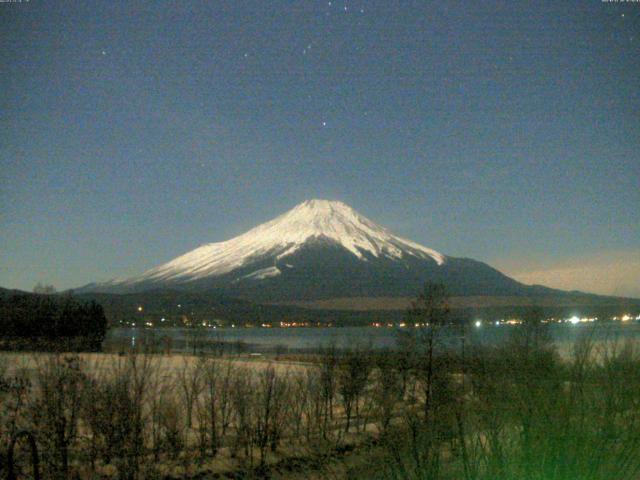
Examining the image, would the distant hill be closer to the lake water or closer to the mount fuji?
the mount fuji

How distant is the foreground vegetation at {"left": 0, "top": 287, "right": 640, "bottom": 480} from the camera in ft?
15.1

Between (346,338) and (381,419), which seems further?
(346,338)

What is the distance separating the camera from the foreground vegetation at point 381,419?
4617 mm

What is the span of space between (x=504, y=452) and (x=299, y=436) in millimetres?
13317

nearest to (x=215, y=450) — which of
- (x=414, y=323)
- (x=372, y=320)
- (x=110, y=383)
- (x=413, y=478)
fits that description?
(x=110, y=383)

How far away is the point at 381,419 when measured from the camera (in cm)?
1597

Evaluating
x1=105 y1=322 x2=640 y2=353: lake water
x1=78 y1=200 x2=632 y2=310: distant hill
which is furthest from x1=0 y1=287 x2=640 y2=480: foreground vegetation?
x1=78 y1=200 x2=632 y2=310: distant hill

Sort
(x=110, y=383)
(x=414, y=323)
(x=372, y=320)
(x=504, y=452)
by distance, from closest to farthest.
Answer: (x=504, y=452) < (x=110, y=383) < (x=414, y=323) < (x=372, y=320)

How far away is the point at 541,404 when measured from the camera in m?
4.88

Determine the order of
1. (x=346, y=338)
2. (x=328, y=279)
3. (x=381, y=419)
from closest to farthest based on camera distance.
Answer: (x=381, y=419), (x=346, y=338), (x=328, y=279)

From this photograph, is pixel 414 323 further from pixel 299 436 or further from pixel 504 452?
pixel 504 452

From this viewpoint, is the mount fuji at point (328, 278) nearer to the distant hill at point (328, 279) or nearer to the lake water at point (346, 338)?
the distant hill at point (328, 279)

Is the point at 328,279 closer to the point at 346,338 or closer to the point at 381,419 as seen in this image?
the point at 346,338

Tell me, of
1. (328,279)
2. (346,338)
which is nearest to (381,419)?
(346,338)
